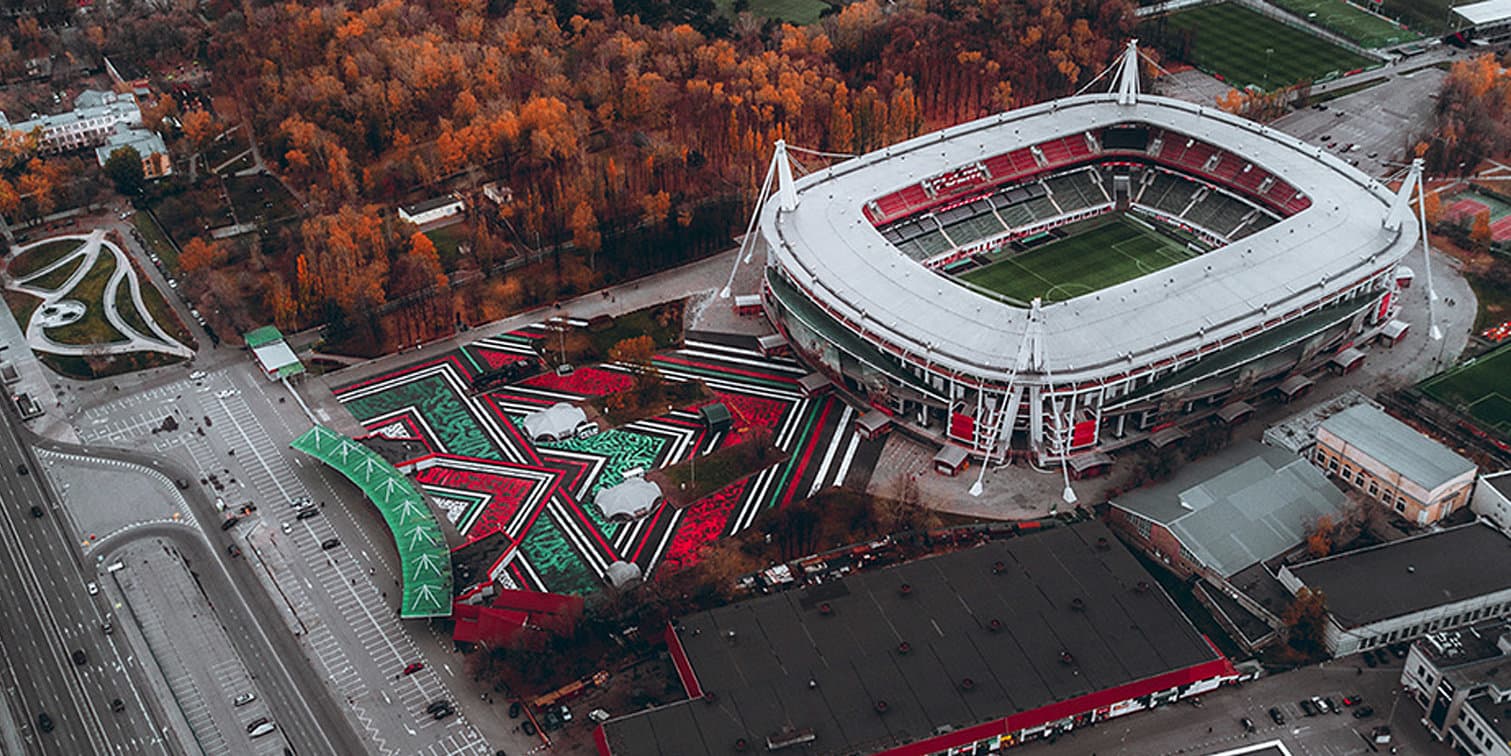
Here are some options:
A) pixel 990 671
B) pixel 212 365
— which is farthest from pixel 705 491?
pixel 212 365

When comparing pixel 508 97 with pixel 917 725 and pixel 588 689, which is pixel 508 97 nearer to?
pixel 588 689

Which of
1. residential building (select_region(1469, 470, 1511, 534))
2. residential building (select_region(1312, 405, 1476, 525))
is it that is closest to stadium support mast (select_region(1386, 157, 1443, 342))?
residential building (select_region(1312, 405, 1476, 525))

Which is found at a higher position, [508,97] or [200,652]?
[508,97]

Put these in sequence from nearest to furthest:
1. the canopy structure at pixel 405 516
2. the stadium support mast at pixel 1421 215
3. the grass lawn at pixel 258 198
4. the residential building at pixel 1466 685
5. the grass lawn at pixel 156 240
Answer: the residential building at pixel 1466 685
the canopy structure at pixel 405 516
the stadium support mast at pixel 1421 215
the grass lawn at pixel 156 240
the grass lawn at pixel 258 198

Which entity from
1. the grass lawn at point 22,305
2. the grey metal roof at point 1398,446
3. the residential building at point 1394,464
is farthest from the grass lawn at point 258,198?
the grey metal roof at point 1398,446

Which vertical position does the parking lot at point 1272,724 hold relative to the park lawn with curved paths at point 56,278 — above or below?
below

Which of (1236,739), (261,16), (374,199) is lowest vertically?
(1236,739)

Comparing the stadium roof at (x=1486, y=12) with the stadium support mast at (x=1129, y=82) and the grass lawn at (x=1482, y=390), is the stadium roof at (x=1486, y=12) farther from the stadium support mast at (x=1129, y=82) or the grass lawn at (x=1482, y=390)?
the grass lawn at (x=1482, y=390)

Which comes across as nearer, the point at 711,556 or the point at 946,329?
the point at 711,556
